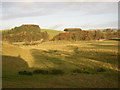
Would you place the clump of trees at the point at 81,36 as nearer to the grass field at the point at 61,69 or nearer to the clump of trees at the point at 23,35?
the clump of trees at the point at 23,35

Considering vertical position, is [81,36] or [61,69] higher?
[81,36]

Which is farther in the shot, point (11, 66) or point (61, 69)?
point (61, 69)

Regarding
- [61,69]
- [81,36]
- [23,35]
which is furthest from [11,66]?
[81,36]

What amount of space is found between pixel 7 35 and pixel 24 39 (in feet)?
30.2

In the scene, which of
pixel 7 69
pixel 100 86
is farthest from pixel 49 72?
pixel 100 86

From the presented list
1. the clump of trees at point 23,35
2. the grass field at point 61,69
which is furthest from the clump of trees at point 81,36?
the grass field at point 61,69

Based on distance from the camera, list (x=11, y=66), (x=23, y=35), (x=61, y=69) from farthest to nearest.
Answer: (x=23, y=35) → (x=61, y=69) → (x=11, y=66)

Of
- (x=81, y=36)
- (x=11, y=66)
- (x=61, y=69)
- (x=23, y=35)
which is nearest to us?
(x=11, y=66)

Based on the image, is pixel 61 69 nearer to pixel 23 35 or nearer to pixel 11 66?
pixel 11 66

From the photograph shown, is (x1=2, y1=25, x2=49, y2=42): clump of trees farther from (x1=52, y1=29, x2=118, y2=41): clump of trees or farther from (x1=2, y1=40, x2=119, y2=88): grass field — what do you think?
(x1=2, y1=40, x2=119, y2=88): grass field

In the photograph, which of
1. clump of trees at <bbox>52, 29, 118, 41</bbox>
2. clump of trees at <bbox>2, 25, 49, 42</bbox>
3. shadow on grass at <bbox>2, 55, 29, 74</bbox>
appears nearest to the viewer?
shadow on grass at <bbox>2, 55, 29, 74</bbox>

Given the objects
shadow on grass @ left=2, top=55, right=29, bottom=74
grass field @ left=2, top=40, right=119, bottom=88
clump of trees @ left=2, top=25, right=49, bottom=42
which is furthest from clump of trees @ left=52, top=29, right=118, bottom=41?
shadow on grass @ left=2, top=55, right=29, bottom=74

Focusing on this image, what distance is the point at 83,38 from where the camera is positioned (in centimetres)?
7725

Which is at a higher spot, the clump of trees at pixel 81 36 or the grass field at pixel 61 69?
the clump of trees at pixel 81 36
